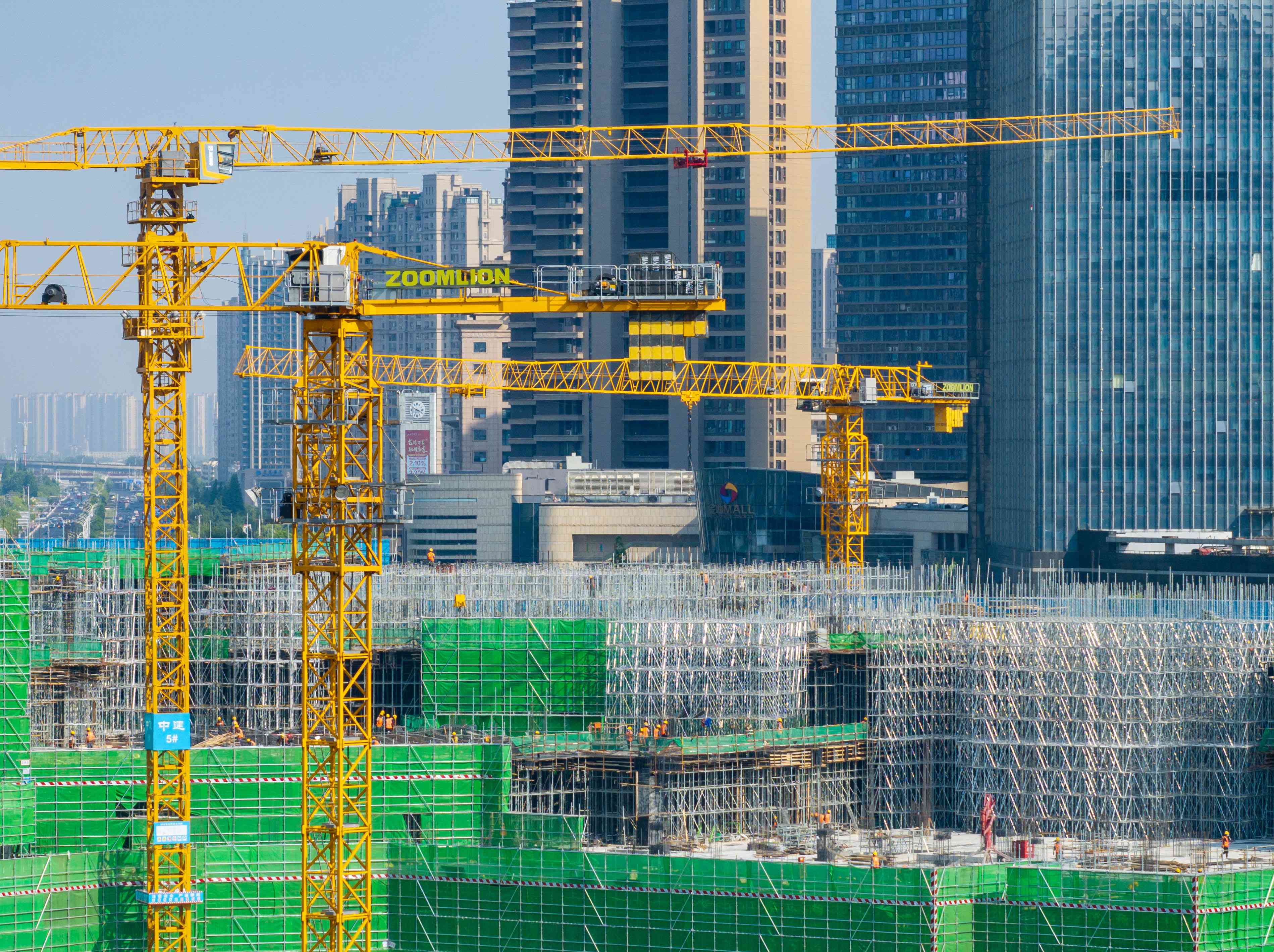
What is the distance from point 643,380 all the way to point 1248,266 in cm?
5224

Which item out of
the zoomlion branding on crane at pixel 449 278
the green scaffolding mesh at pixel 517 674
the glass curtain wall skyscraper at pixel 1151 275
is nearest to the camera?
the green scaffolding mesh at pixel 517 674

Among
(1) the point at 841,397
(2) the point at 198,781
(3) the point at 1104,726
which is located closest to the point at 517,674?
(2) the point at 198,781

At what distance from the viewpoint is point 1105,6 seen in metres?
173

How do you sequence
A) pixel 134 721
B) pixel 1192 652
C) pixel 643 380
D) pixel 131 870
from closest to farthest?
pixel 131 870 < pixel 1192 652 < pixel 134 721 < pixel 643 380

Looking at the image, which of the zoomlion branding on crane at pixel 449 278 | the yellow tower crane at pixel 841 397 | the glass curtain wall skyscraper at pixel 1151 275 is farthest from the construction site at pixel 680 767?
the glass curtain wall skyscraper at pixel 1151 275

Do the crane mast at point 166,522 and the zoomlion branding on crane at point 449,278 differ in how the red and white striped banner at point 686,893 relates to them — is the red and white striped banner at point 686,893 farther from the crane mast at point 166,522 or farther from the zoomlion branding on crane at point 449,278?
the zoomlion branding on crane at point 449,278

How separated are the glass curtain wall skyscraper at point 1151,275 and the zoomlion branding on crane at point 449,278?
57.4m

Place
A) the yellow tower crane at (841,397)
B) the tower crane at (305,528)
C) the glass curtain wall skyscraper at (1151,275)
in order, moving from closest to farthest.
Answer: the tower crane at (305,528) → the yellow tower crane at (841,397) → the glass curtain wall skyscraper at (1151,275)

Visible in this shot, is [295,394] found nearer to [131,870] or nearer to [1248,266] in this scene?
[131,870]

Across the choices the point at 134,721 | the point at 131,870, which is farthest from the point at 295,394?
the point at 134,721

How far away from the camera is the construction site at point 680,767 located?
80125 millimetres

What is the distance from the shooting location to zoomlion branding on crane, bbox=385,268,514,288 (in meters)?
111

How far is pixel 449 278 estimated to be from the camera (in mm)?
124438

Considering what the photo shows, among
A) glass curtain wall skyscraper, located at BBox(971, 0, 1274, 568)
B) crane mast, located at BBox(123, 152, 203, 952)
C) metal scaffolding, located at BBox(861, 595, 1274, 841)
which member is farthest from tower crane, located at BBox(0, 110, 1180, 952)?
glass curtain wall skyscraper, located at BBox(971, 0, 1274, 568)
